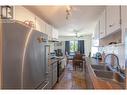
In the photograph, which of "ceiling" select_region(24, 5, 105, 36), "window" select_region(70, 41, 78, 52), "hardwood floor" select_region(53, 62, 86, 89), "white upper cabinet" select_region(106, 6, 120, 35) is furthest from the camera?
"window" select_region(70, 41, 78, 52)

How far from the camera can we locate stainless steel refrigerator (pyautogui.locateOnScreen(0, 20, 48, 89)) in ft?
4.38

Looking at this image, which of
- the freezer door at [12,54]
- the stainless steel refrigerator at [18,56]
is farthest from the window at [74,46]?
the freezer door at [12,54]

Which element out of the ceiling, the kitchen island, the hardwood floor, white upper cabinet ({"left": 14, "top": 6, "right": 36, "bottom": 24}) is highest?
the ceiling

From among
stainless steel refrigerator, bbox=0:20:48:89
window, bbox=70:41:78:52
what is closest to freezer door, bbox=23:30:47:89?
stainless steel refrigerator, bbox=0:20:48:89

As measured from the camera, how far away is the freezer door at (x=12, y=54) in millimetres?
1341

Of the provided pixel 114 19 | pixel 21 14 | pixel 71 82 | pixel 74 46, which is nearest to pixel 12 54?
pixel 114 19

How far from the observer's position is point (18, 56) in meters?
1.57

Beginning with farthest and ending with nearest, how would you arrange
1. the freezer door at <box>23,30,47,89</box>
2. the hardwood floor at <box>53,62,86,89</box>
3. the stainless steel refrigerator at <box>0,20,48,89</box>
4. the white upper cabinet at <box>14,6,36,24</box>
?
the hardwood floor at <box>53,62,86,89</box> → the white upper cabinet at <box>14,6,36,24</box> → the freezer door at <box>23,30,47,89</box> → the stainless steel refrigerator at <box>0,20,48,89</box>

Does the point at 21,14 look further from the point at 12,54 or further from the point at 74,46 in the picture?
the point at 74,46

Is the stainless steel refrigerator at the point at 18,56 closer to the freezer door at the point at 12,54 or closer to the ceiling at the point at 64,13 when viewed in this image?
the freezer door at the point at 12,54

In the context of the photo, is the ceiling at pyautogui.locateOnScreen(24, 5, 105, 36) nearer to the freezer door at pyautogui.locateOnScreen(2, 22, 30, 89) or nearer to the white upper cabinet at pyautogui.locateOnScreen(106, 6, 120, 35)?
the white upper cabinet at pyautogui.locateOnScreen(106, 6, 120, 35)

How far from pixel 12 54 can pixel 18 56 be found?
0.12 meters
